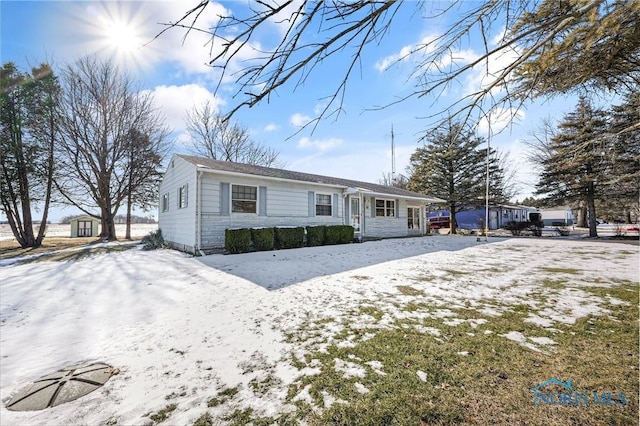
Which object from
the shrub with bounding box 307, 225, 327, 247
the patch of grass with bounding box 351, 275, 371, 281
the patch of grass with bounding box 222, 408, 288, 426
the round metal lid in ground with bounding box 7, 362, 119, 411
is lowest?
the round metal lid in ground with bounding box 7, 362, 119, 411

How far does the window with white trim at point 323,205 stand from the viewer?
42.3ft

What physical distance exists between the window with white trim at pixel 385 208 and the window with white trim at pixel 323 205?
4.01 meters

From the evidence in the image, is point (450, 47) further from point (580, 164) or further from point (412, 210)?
point (580, 164)

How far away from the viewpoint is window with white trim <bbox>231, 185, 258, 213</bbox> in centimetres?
1014

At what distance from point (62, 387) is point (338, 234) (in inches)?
413

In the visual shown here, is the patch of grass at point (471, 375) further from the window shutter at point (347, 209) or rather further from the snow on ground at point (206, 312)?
the window shutter at point (347, 209)

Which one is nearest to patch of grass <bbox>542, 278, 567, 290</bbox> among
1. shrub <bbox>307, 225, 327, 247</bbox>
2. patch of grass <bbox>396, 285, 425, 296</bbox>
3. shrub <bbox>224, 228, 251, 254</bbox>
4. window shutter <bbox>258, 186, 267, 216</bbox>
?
patch of grass <bbox>396, 285, 425, 296</bbox>

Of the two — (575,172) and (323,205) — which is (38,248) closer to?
(323,205)

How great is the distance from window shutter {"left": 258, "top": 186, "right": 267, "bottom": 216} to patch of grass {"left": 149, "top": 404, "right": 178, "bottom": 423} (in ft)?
29.4

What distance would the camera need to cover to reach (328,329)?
124 inches

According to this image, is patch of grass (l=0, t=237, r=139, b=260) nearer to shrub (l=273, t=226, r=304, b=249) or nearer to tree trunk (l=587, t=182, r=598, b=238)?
shrub (l=273, t=226, r=304, b=249)

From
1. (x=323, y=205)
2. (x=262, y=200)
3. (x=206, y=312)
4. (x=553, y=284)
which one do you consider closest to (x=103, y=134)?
(x=262, y=200)

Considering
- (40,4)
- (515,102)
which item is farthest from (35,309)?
(515,102)

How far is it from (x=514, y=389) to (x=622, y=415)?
0.59m
